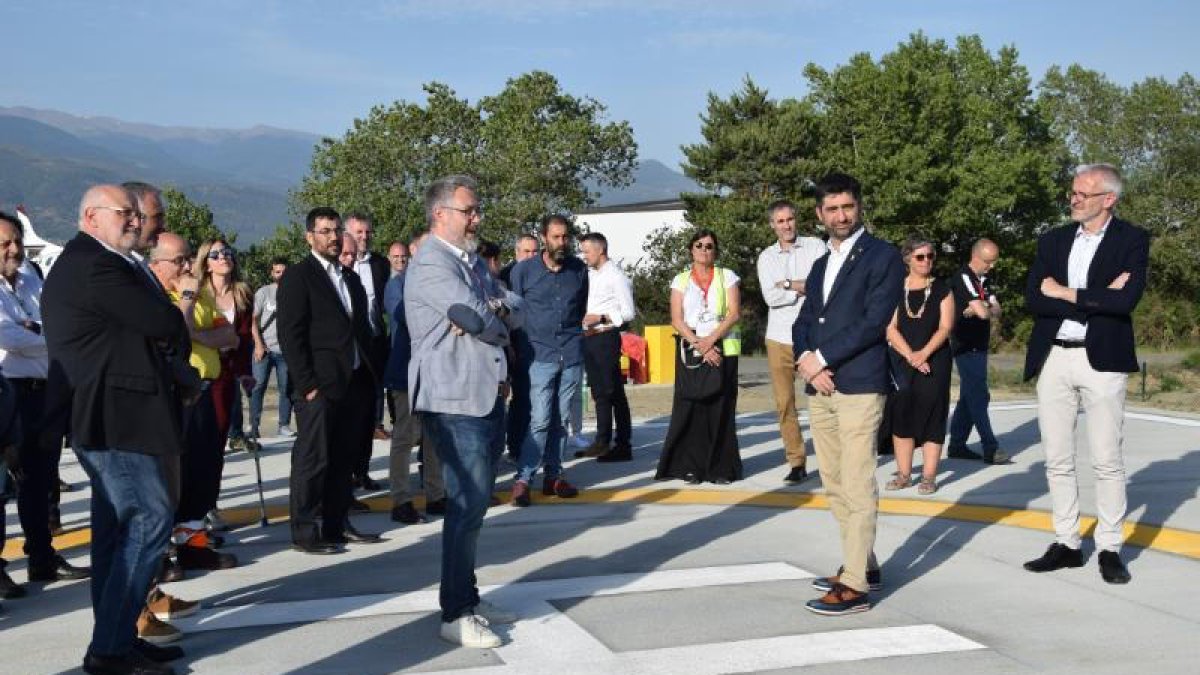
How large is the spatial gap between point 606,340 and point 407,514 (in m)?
3.55

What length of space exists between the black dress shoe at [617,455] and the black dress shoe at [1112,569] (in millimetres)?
5539

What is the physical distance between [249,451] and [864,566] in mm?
8184

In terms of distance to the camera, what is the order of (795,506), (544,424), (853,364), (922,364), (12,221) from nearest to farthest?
(853,364)
(12,221)
(795,506)
(544,424)
(922,364)

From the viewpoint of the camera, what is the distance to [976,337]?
10766 millimetres

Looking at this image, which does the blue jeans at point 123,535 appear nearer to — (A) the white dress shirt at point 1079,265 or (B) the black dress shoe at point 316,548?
(B) the black dress shoe at point 316,548

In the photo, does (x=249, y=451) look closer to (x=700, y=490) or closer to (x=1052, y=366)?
(x=700, y=490)

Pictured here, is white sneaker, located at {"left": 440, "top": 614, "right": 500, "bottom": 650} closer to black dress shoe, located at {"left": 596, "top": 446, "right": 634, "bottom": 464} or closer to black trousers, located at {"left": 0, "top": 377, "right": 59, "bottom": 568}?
black trousers, located at {"left": 0, "top": 377, "right": 59, "bottom": 568}

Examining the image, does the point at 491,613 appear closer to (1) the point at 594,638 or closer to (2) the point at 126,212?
(1) the point at 594,638

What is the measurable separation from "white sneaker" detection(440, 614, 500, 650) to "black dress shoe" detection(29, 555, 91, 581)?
2.70 meters

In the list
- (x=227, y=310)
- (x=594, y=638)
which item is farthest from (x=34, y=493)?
(x=594, y=638)

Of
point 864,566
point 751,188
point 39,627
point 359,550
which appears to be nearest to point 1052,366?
point 864,566

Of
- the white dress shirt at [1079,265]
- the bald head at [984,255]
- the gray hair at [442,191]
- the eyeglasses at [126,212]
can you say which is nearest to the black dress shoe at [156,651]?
the eyeglasses at [126,212]

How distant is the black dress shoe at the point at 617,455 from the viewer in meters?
11.7

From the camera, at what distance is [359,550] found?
307 inches
